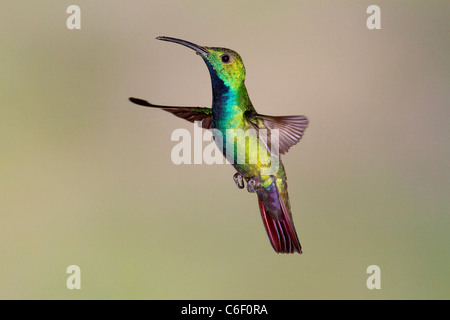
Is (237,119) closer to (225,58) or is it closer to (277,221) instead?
(225,58)

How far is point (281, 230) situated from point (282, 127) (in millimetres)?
271

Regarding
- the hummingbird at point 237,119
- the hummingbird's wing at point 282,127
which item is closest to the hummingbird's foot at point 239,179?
the hummingbird at point 237,119

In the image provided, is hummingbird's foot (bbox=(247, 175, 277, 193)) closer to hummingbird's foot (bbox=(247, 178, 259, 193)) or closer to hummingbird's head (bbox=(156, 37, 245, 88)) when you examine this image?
hummingbird's foot (bbox=(247, 178, 259, 193))

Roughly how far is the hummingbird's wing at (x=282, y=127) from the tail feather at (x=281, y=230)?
19cm

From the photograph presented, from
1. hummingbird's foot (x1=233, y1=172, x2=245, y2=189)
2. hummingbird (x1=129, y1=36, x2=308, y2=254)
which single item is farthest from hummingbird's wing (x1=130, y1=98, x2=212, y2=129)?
hummingbird's foot (x1=233, y1=172, x2=245, y2=189)

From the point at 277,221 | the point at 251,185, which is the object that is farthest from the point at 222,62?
the point at 277,221

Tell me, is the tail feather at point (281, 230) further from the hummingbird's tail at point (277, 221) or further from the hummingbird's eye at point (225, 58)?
the hummingbird's eye at point (225, 58)

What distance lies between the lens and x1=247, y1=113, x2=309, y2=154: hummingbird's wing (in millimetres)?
812

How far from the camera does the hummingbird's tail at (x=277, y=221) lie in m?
1.02

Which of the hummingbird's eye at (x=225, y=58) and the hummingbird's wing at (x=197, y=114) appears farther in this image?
the hummingbird's wing at (x=197, y=114)

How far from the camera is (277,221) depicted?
40.9 inches

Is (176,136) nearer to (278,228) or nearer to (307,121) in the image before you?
(307,121)

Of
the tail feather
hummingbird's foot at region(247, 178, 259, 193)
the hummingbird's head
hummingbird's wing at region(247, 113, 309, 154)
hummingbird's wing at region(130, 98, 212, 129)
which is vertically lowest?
the tail feather

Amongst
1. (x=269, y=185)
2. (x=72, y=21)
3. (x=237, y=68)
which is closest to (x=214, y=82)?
(x=237, y=68)
